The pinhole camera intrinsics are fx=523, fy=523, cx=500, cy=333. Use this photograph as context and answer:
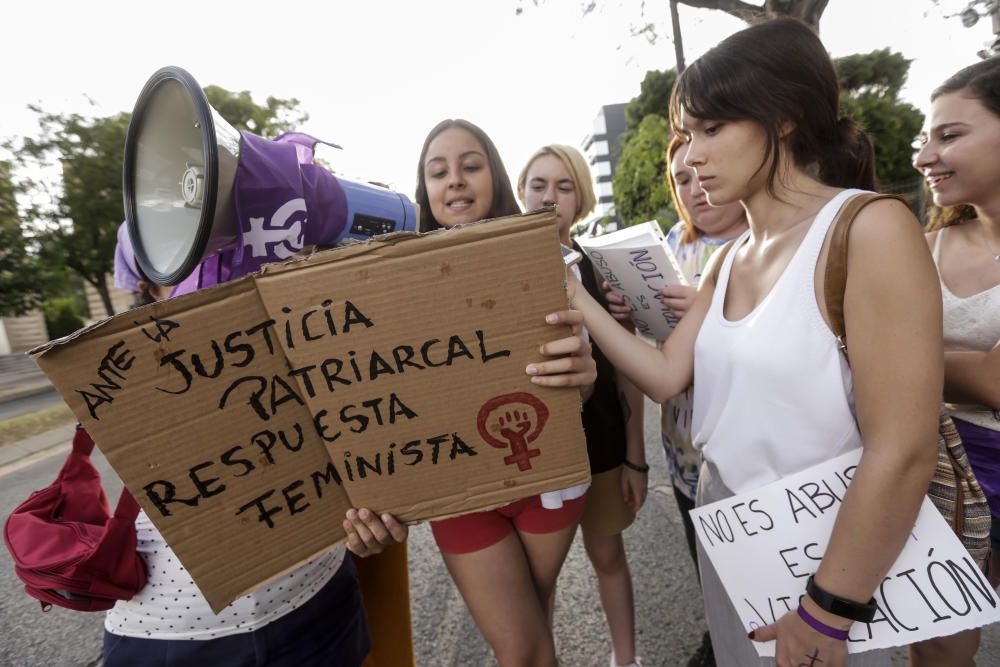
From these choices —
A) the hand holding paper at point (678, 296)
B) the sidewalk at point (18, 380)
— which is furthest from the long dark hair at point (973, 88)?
the sidewalk at point (18, 380)

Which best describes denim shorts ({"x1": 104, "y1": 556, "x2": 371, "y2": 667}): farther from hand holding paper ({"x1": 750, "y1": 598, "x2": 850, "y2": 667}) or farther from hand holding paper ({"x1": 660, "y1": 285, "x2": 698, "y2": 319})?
hand holding paper ({"x1": 660, "y1": 285, "x2": 698, "y2": 319})

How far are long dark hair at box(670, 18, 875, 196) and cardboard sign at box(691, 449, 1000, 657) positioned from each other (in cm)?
61

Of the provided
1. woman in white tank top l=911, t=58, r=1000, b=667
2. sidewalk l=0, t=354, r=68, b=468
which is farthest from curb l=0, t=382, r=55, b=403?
woman in white tank top l=911, t=58, r=1000, b=667

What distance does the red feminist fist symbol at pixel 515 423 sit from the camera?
3.05 feet

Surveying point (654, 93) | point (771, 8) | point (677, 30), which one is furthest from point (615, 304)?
point (654, 93)

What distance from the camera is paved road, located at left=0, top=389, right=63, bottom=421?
9.82m

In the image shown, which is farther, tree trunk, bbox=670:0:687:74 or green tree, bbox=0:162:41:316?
green tree, bbox=0:162:41:316

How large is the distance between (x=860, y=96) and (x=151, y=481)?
14570mm

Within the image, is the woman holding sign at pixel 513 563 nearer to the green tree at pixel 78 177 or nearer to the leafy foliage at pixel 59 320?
the green tree at pixel 78 177

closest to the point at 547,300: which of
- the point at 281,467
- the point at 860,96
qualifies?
the point at 281,467

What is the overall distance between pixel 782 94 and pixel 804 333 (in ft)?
1.55

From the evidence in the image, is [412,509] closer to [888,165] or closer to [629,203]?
[888,165]

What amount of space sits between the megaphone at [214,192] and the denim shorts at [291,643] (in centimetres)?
73

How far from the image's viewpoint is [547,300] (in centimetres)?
89
